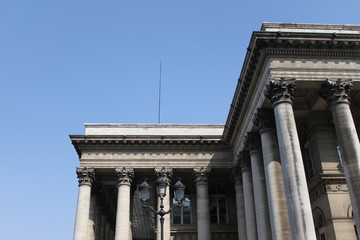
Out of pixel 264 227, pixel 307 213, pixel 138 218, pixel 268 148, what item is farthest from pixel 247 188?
pixel 138 218

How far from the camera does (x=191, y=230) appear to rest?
107 ft

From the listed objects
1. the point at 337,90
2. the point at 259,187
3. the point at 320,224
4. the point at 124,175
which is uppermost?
the point at 124,175

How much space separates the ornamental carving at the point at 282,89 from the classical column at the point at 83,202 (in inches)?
665

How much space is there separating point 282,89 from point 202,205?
44.2 ft

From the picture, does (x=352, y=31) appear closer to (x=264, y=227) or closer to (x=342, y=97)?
(x=342, y=97)

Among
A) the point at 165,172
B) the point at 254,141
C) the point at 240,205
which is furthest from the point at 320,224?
the point at 165,172

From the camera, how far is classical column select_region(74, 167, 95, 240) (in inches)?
1152

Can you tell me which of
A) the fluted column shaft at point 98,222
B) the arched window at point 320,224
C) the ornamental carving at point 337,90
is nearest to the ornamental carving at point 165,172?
the fluted column shaft at point 98,222

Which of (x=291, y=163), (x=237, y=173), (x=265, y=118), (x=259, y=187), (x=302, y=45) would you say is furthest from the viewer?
(x=237, y=173)

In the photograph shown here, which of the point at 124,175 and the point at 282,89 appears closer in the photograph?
Result: the point at 282,89

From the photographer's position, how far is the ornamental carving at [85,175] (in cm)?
3108

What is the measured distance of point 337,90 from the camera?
2014 cm

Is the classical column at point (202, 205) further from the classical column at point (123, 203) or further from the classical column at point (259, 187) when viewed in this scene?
the classical column at point (259, 187)

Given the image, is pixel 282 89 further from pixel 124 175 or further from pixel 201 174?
pixel 124 175
